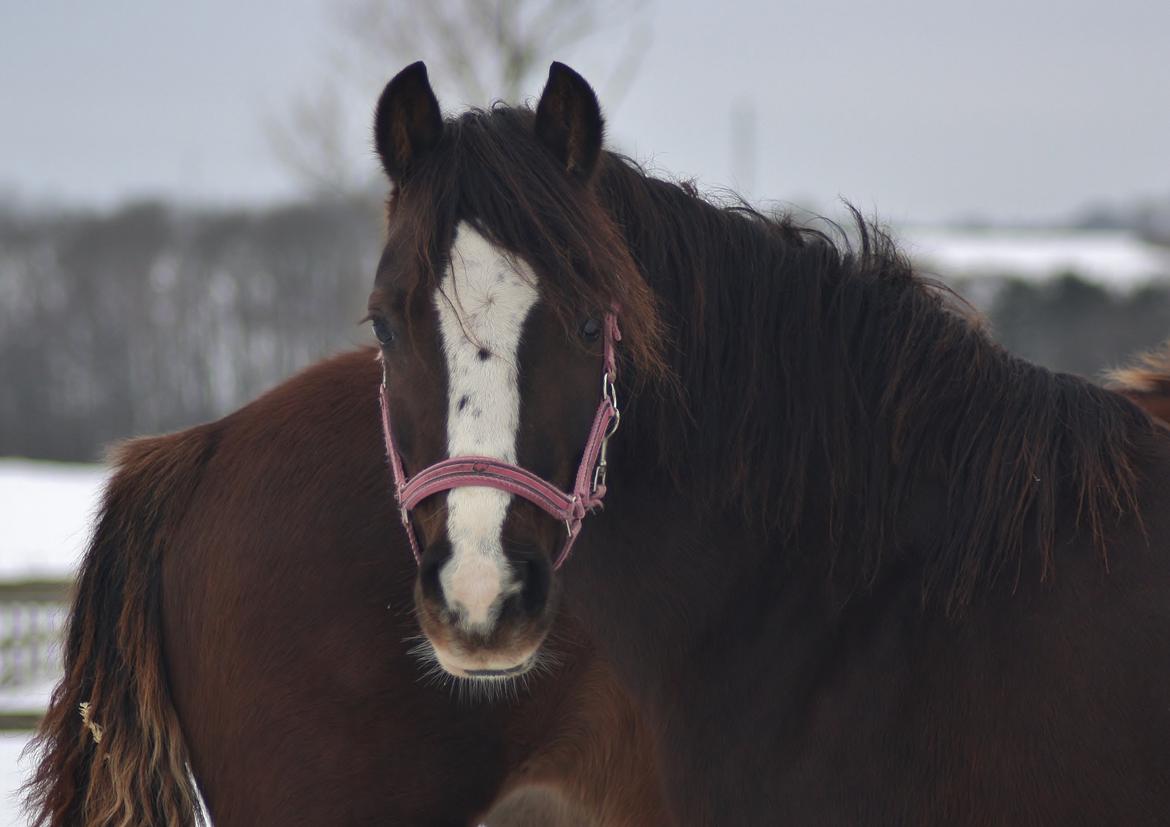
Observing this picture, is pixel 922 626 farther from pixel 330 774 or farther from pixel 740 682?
pixel 330 774

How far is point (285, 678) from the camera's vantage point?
269 centimetres

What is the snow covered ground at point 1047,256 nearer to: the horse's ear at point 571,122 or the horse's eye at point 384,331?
the horse's ear at point 571,122

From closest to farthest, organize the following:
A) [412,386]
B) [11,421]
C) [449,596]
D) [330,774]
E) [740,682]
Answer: [449,596], [412,386], [740,682], [330,774], [11,421]

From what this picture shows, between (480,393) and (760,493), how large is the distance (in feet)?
2.15

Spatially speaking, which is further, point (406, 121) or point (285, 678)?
point (285, 678)

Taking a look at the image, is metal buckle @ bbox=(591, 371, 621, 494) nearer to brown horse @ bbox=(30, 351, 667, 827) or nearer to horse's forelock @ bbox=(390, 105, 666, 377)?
horse's forelock @ bbox=(390, 105, 666, 377)

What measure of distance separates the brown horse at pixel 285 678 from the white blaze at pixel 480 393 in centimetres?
87

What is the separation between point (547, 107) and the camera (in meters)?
2.18

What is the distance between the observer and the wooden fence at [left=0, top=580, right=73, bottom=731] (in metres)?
6.50

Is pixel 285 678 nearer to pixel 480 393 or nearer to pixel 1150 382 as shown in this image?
pixel 480 393

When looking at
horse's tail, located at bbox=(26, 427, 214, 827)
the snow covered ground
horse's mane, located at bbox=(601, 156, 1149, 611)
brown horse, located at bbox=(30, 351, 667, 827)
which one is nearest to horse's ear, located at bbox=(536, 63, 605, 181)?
horse's mane, located at bbox=(601, 156, 1149, 611)

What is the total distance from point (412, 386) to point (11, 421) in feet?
96.9

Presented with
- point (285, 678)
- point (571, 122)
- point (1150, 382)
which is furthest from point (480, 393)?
point (1150, 382)

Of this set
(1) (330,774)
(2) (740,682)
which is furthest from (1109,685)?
(1) (330,774)
